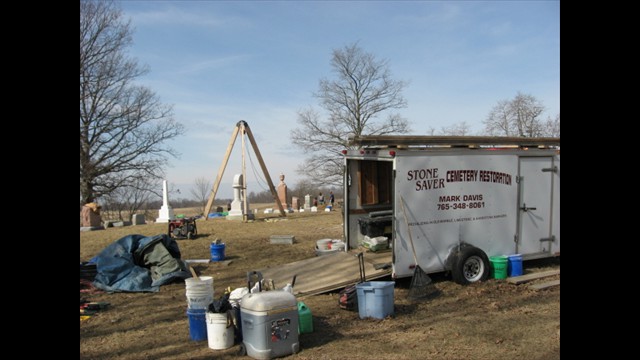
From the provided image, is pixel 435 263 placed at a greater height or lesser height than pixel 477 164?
lesser

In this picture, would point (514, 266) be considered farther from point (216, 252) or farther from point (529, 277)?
point (216, 252)

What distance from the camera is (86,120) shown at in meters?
28.0

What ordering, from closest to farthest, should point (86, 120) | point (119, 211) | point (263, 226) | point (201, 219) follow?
point (263, 226) → point (201, 219) → point (86, 120) → point (119, 211)

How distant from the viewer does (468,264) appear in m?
8.59

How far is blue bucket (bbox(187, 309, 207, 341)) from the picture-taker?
19.6ft

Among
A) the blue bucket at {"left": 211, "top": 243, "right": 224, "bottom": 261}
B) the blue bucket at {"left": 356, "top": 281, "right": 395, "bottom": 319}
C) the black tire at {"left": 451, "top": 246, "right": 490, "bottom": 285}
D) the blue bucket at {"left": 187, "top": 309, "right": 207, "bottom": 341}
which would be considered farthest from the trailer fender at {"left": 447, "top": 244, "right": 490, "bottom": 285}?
the blue bucket at {"left": 211, "top": 243, "right": 224, "bottom": 261}

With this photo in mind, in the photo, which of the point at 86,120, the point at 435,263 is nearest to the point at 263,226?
the point at 435,263

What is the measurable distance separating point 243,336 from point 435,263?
14.0ft

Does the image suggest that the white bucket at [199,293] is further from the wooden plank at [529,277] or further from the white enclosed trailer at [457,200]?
the wooden plank at [529,277]

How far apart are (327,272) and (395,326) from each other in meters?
2.82

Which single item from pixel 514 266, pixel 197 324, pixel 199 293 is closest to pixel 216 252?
pixel 199 293

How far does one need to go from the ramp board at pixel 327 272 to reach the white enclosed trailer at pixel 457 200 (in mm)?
546

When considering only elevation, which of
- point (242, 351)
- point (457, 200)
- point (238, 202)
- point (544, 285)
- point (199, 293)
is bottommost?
point (242, 351)
